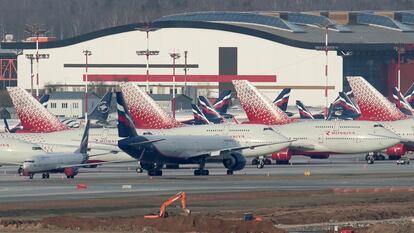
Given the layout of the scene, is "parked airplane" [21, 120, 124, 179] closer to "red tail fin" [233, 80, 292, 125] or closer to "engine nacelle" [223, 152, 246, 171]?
"engine nacelle" [223, 152, 246, 171]

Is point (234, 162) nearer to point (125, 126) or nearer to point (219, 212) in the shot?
point (125, 126)

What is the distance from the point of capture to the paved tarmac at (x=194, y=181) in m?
73.4

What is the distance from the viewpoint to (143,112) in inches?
4242

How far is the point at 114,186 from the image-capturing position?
77938mm

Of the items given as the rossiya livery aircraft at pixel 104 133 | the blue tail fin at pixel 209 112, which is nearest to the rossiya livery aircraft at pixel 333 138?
the rossiya livery aircraft at pixel 104 133

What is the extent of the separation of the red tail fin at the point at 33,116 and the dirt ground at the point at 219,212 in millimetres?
35154

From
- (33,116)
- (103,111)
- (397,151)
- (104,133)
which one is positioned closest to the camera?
(104,133)

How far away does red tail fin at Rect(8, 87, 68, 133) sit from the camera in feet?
343

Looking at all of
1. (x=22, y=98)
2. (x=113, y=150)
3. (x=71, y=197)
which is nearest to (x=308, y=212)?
(x=71, y=197)

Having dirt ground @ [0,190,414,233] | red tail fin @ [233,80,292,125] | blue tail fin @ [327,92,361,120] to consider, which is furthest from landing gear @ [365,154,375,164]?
blue tail fin @ [327,92,361,120]

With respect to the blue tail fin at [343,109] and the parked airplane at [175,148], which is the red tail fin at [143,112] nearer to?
the parked airplane at [175,148]

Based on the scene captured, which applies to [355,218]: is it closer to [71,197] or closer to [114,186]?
[71,197]

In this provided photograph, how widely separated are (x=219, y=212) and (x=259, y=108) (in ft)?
196

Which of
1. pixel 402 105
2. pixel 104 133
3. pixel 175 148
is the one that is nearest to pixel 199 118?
pixel 402 105
